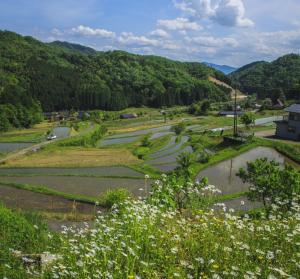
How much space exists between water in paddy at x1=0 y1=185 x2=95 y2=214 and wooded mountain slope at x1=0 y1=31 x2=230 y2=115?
68016mm

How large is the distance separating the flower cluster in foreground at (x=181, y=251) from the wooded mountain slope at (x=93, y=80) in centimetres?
9143

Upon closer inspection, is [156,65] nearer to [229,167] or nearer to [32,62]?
[32,62]

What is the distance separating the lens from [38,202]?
2600cm

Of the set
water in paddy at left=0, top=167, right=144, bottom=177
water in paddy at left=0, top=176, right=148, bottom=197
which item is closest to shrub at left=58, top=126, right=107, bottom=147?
water in paddy at left=0, top=167, right=144, bottom=177

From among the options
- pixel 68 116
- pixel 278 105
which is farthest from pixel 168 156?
pixel 278 105

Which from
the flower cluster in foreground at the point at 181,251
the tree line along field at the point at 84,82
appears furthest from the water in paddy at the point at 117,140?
the flower cluster in foreground at the point at 181,251

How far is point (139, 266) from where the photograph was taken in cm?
559

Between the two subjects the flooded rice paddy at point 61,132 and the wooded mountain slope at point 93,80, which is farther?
the wooded mountain slope at point 93,80

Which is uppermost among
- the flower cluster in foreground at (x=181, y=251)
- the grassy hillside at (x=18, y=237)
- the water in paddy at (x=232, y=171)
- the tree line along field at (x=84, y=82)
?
the tree line along field at (x=84, y=82)

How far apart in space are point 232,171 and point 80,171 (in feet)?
49.1

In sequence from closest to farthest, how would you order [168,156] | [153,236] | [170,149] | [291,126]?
[153,236] < [168,156] < [291,126] < [170,149]

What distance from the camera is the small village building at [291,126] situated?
168 ft

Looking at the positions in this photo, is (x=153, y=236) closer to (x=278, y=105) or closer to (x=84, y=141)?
(x=84, y=141)

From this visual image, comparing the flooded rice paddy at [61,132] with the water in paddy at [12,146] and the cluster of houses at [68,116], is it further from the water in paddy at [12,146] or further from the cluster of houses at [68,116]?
the cluster of houses at [68,116]
